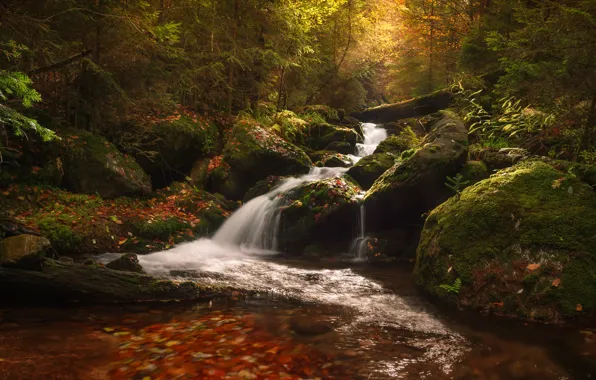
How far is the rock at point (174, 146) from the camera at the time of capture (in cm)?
1129

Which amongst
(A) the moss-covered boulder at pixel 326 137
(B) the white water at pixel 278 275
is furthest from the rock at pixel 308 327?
(A) the moss-covered boulder at pixel 326 137

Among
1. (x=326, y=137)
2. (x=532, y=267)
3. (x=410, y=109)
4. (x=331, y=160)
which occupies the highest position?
(x=410, y=109)

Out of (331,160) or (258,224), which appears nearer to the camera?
(258,224)

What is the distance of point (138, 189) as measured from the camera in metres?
10.1

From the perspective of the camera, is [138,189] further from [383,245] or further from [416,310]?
[416,310]

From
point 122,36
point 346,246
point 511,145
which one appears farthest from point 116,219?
point 511,145

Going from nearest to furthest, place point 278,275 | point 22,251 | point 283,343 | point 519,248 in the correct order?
1. point 283,343
2. point 22,251
3. point 519,248
4. point 278,275

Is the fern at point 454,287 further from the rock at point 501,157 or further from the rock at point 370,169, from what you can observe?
the rock at point 370,169

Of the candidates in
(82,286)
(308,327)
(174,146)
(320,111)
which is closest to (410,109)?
(320,111)

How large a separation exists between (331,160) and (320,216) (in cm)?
445

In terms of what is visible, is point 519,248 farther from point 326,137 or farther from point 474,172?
point 326,137

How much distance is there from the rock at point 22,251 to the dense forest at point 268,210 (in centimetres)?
3

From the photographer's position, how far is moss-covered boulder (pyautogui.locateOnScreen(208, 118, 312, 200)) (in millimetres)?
12094

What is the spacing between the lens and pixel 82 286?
482 centimetres
